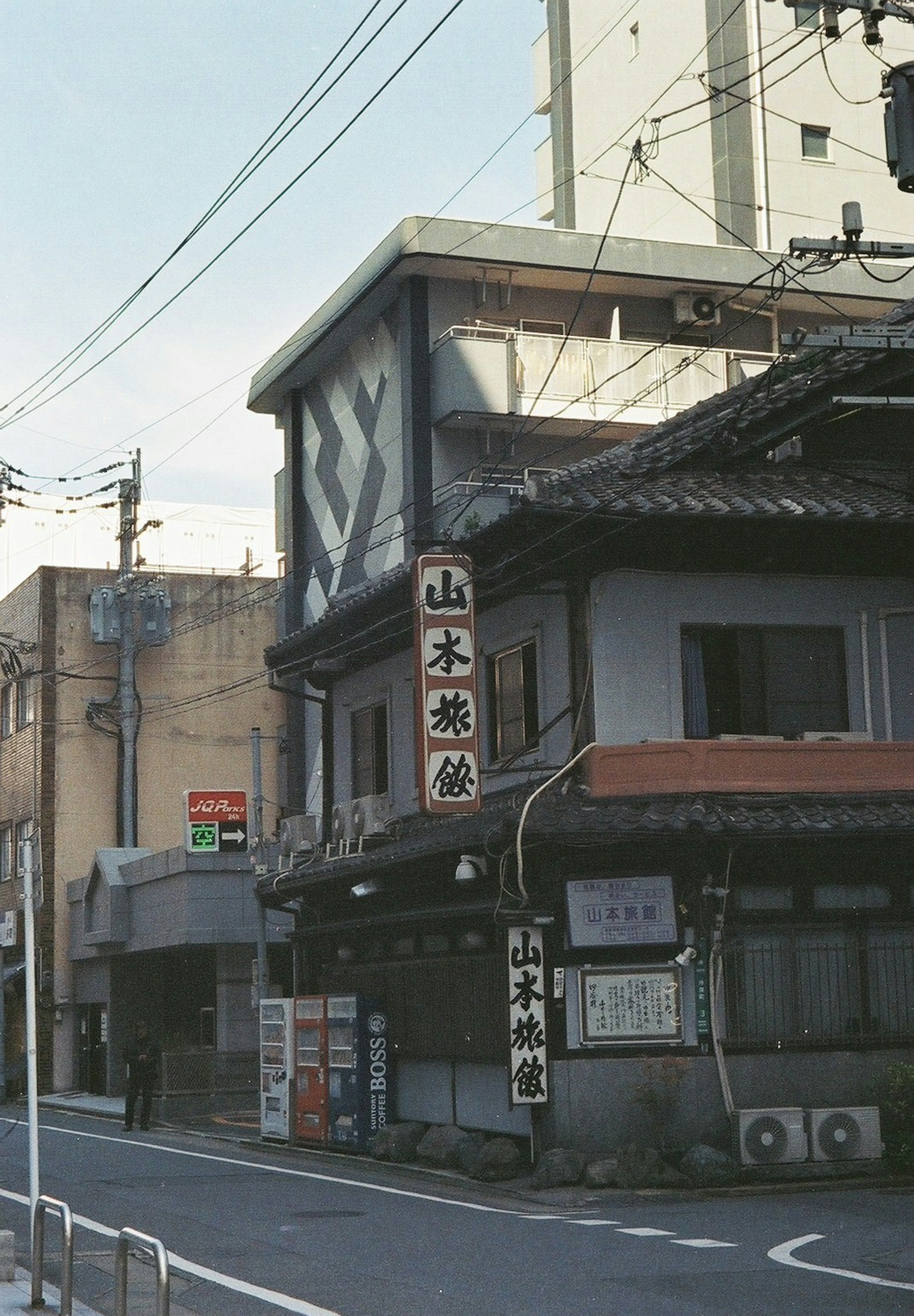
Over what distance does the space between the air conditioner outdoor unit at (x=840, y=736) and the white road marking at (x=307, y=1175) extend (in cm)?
700

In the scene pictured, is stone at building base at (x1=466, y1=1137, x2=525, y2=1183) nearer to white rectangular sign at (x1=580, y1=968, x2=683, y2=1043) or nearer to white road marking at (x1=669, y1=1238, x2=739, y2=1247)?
white rectangular sign at (x1=580, y1=968, x2=683, y2=1043)

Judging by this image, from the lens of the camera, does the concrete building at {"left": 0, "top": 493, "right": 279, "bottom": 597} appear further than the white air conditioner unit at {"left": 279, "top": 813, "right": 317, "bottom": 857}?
Yes

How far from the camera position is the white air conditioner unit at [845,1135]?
61.0 ft

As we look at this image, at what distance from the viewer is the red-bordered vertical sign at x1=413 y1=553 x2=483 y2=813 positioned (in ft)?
67.3

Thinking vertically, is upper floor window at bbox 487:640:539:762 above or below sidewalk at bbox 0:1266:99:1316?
above

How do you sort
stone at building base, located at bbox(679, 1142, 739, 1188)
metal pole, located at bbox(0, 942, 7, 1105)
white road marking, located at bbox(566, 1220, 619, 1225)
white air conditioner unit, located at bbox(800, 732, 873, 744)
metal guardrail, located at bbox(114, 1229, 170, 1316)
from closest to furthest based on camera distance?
1. metal guardrail, located at bbox(114, 1229, 170, 1316)
2. white road marking, located at bbox(566, 1220, 619, 1225)
3. stone at building base, located at bbox(679, 1142, 739, 1188)
4. white air conditioner unit, located at bbox(800, 732, 873, 744)
5. metal pole, located at bbox(0, 942, 7, 1105)

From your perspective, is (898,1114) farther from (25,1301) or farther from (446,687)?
(25,1301)

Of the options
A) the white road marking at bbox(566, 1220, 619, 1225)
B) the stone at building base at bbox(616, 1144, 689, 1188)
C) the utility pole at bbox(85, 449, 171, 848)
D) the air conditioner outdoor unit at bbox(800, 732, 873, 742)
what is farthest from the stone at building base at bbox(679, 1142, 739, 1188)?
the utility pole at bbox(85, 449, 171, 848)

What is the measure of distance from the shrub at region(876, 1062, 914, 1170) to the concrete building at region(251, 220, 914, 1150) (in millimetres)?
675

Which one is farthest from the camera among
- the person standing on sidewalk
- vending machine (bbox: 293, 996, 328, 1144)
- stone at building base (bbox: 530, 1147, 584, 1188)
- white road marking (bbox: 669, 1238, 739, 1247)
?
the person standing on sidewalk

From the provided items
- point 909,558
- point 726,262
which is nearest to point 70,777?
point 726,262

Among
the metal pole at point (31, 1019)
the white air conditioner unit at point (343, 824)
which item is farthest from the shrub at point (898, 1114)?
the metal pole at point (31, 1019)

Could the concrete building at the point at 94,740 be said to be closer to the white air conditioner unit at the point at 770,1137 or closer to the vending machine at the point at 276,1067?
the vending machine at the point at 276,1067

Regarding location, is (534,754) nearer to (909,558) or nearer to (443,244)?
(909,558)
